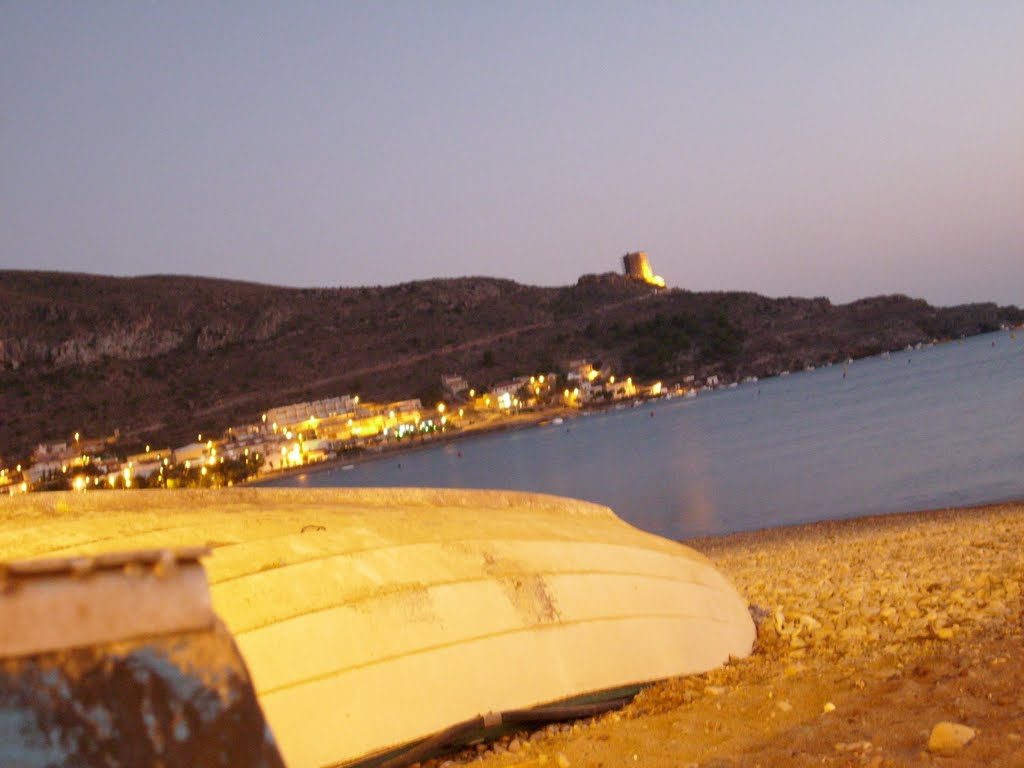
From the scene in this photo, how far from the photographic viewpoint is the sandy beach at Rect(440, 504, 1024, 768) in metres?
4.43

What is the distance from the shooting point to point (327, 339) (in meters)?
103

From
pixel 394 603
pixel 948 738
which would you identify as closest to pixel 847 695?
pixel 948 738

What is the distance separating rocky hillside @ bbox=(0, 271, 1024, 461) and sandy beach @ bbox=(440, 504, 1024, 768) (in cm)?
7391

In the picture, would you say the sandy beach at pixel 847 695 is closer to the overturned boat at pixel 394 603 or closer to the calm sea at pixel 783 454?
the overturned boat at pixel 394 603

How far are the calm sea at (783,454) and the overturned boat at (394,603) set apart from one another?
57.3 ft

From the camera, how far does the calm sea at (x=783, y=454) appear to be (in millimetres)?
26688

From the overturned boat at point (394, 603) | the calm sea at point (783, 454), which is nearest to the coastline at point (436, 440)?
the calm sea at point (783, 454)

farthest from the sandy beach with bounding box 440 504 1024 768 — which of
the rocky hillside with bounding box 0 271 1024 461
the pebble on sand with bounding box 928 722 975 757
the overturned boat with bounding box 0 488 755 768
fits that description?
the rocky hillside with bounding box 0 271 1024 461

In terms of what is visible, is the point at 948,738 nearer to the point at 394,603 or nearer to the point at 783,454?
the point at 394,603

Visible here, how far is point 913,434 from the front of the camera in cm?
3972

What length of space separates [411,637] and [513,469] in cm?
5957

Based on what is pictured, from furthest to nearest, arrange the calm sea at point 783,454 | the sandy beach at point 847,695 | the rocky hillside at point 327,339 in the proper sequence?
1. the rocky hillside at point 327,339
2. the calm sea at point 783,454
3. the sandy beach at point 847,695

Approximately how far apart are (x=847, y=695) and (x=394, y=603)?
2.35m

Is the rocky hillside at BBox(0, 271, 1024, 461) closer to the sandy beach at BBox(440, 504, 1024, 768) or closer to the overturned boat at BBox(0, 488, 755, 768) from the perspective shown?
the sandy beach at BBox(440, 504, 1024, 768)
